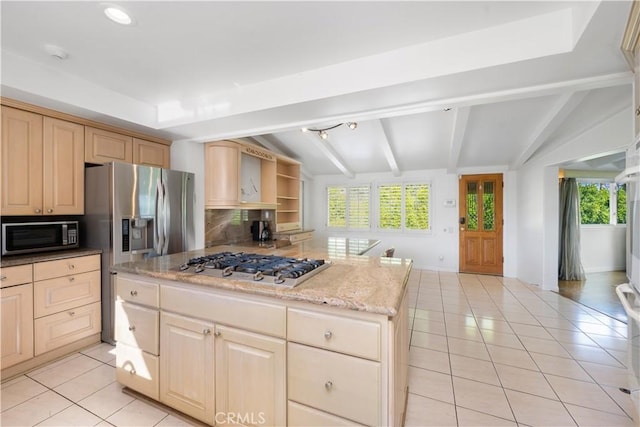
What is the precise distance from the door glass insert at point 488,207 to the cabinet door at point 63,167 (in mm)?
6556

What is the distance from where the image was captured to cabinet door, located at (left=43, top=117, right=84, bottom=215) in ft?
7.70

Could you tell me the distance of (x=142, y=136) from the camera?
9.97 feet

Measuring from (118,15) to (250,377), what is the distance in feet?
7.48

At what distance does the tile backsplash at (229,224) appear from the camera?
→ 361cm

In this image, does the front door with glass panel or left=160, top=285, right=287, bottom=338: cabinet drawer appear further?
the front door with glass panel

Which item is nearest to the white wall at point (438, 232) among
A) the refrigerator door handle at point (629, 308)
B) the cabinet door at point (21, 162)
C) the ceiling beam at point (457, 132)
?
the ceiling beam at point (457, 132)

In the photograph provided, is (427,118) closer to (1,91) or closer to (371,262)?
(371,262)

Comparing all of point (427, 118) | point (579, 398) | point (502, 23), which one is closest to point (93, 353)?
point (579, 398)

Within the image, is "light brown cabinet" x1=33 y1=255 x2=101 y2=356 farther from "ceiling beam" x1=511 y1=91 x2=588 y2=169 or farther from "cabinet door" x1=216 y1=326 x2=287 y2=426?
"ceiling beam" x1=511 y1=91 x2=588 y2=169

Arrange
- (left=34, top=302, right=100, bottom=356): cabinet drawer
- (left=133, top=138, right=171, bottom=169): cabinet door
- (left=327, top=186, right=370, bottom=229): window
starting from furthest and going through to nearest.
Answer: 1. (left=327, top=186, right=370, bottom=229): window
2. (left=133, top=138, right=171, bottom=169): cabinet door
3. (left=34, top=302, right=100, bottom=356): cabinet drawer

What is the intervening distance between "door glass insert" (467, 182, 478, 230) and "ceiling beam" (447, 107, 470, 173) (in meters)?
0.59

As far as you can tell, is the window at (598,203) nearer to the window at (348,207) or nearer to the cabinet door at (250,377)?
the window at (348,207)

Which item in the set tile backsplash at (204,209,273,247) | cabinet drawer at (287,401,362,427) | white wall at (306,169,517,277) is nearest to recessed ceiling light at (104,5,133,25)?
tile backsplash at (204,209,273,247)

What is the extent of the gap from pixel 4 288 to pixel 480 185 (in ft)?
22.7
